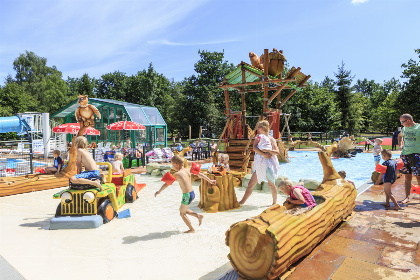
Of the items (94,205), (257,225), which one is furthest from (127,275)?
(94,205)

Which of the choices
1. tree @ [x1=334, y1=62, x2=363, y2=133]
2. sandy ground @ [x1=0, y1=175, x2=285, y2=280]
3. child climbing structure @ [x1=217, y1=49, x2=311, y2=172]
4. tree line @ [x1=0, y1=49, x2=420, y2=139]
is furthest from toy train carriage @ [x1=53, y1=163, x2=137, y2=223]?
tree @ [x1=334, y1=62, x2=363, y2=133]

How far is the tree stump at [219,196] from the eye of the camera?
223 inches

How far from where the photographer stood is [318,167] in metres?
14.3

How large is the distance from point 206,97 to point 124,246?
30138 millimetres

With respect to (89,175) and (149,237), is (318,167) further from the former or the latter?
(89,175)

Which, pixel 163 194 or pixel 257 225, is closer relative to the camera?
pixel 257 225

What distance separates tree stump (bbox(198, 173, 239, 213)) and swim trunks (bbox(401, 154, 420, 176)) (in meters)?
3.53

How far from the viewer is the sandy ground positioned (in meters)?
3.19

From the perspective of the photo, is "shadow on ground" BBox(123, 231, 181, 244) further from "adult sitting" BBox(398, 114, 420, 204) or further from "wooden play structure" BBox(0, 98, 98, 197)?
"adult sitting" BBox(398, 114, 420, 204)

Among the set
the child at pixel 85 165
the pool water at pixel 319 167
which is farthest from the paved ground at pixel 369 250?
the pool water at pixel 319 167

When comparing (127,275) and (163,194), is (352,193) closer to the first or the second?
(127,275)

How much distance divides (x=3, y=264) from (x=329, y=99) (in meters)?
34.0

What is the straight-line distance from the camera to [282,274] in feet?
9.16

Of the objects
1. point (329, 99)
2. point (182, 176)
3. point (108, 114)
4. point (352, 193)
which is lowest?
point (352, 193)
